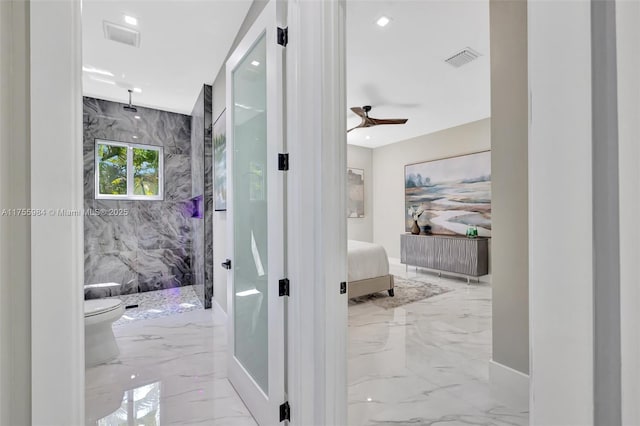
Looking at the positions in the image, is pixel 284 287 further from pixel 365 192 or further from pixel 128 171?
pixel 365 192

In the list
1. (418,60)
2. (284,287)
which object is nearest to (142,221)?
(284,287)

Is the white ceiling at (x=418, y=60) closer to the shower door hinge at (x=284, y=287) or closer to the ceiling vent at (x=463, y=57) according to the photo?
the ceiling vent at (x=463, y=57)

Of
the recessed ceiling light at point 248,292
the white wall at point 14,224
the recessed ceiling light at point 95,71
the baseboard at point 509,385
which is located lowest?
the baseboard at point 509,385

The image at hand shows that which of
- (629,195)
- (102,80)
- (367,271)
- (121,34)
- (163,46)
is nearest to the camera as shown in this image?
(629,195)

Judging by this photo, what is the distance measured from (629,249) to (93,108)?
5.59 m

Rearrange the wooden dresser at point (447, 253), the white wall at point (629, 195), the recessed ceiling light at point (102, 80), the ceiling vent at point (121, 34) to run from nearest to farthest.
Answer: the white wall at point (629, 195) < the ceiling vent at point (121, 34) < the recessed ceiling light at point (102, 80) < the wooden dresser at point (447, 253)

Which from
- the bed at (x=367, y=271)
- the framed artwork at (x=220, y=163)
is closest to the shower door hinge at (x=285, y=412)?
the framed artwork at (x=220, y=163)

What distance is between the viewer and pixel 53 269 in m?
0.83

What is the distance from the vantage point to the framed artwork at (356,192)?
684cm

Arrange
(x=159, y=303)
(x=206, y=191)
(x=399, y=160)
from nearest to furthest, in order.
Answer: (x=206, y=191), (x=159, y=303), (x=399, y=160)

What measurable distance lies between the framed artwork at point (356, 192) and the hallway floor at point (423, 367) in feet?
10.6

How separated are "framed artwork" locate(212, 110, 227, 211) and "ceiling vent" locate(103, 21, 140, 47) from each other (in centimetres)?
98

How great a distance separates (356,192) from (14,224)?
6.42 m

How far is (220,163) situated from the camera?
10.8 ft
